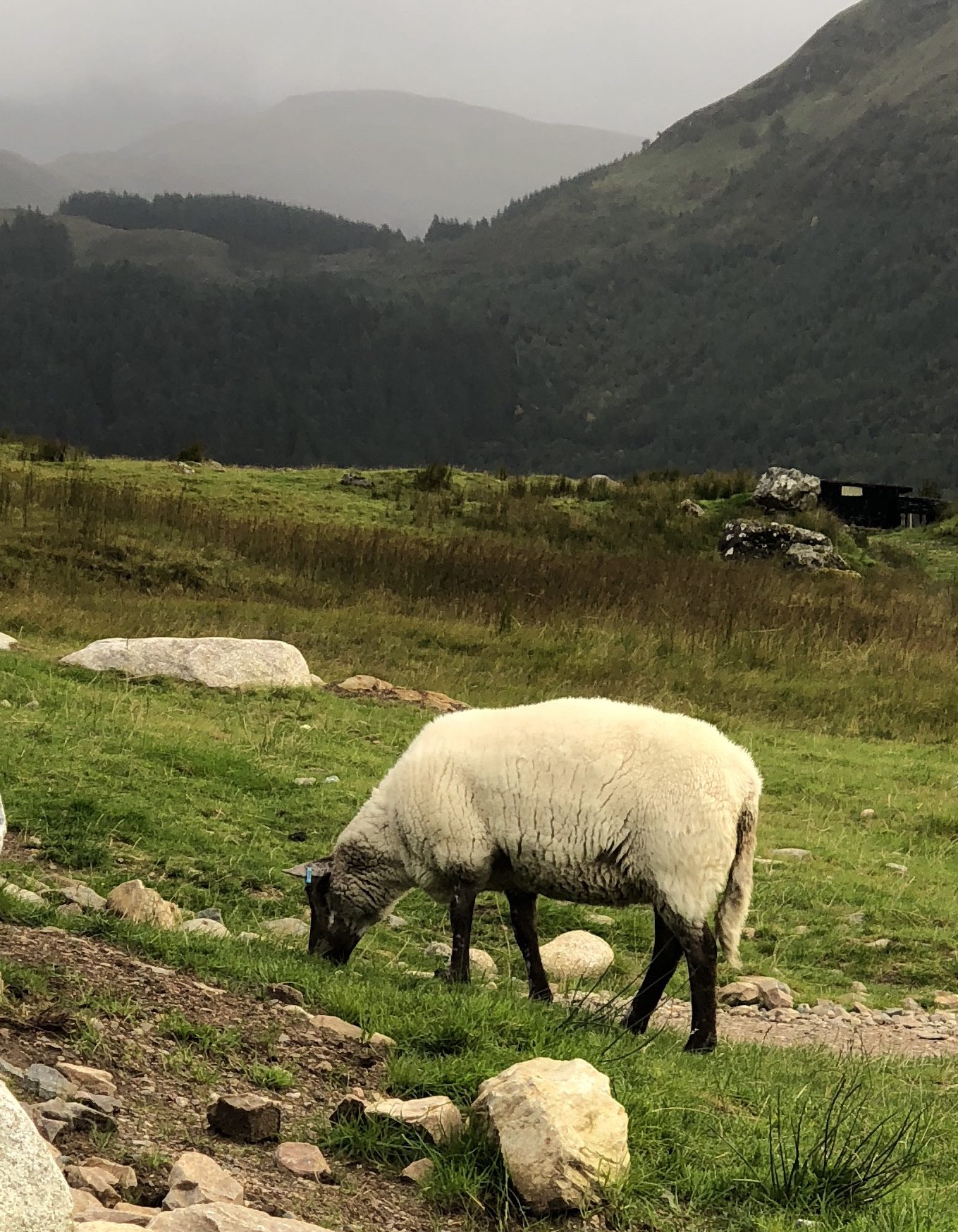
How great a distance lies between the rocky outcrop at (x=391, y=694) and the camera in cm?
1588

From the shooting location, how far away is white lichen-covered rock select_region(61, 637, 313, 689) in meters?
14.8

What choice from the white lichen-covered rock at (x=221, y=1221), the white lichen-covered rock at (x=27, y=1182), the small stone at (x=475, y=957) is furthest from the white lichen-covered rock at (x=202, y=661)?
the white lichen-covered rock at (x=27, y=1182)

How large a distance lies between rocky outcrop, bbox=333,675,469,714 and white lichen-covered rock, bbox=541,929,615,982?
7.48 m

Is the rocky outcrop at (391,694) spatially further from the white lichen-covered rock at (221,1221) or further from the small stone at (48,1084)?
the white lichen-covered rock at (221,1221)

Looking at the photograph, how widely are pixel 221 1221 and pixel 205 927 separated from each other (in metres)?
3.70

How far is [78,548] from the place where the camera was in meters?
23.0

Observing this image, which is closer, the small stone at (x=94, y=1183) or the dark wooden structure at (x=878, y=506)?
the small stone at (x=94, y=1183)

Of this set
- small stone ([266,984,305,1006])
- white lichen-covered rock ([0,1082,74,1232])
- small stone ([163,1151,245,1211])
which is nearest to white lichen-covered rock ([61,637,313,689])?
small stone ([266,984,305,1006])

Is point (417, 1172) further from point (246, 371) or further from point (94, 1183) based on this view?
point (246, 371)

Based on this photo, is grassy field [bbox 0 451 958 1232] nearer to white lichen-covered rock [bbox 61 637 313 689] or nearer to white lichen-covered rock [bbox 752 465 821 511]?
white lichen-covered rock [bbox 61 637 313 689]

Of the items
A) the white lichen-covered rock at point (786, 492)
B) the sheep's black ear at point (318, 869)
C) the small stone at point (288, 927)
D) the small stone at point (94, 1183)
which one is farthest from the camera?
the white lichen-covered rock at point (786, 492)

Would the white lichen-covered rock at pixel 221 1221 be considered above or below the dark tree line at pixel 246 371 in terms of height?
below

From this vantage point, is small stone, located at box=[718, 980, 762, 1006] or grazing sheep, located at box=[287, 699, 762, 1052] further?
small stone, located at box=[718, 980, 762, 1006]

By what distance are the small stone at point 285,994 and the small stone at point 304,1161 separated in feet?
4.55
